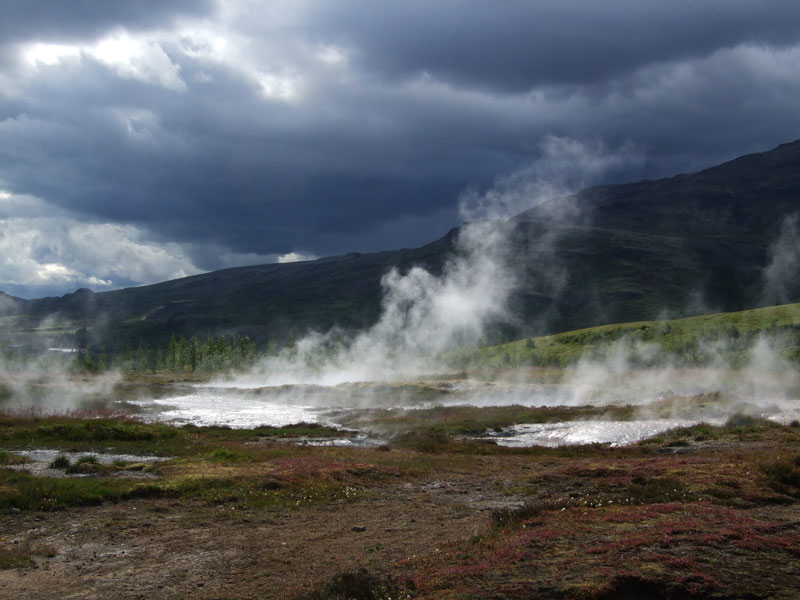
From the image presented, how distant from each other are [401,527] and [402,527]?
0.12ft

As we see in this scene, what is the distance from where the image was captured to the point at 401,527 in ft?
66.6

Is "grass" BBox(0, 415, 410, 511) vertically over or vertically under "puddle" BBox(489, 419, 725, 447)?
over

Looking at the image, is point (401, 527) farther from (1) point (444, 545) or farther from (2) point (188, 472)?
(2) point (188, 472)

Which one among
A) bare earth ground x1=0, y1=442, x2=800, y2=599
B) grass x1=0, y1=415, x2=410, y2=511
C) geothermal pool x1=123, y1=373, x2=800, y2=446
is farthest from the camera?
geothermal pool x1=123, y1=373, x2=800, y2=446

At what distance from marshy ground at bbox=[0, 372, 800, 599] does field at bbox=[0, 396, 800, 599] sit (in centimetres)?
7

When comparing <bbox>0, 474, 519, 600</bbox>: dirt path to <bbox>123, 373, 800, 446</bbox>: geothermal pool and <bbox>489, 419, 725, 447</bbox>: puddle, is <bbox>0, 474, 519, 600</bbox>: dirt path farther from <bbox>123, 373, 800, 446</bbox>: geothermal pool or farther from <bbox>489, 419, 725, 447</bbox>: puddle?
<bbox>123, 373, 800, 446</bbox>: geothermal pool

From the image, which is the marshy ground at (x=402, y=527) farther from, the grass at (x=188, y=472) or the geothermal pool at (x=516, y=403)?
the geothermal pool at (x=516, y=403)

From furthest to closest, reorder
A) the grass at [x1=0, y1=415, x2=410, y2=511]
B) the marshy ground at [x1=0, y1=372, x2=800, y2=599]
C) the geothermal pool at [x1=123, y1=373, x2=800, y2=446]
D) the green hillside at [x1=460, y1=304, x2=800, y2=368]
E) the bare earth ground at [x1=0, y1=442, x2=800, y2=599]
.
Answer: the green hillside at [x1=460, y1=304, x2=800, y2=368] → the geothermal pool at [x1=123, y1=373, x2=800, y2=446] → the grass at [x1=0, y1=415, x2=410, y2=511] → the marshy ground at [x1=0, y1=372, x2=800, y2=599] → the bare earth ground at [x1=0, y1=442, x2=800, y2=599]

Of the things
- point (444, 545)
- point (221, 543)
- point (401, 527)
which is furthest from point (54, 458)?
point (444, 545)

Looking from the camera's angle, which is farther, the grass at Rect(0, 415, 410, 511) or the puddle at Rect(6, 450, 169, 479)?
the puddle at Rect(6, 450, 169, 479)

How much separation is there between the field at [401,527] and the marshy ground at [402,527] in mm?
70

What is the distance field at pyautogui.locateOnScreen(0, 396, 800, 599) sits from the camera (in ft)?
45.0

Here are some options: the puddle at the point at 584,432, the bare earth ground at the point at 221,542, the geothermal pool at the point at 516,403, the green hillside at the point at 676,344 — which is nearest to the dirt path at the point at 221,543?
the bare earth ground at the point at 221,542

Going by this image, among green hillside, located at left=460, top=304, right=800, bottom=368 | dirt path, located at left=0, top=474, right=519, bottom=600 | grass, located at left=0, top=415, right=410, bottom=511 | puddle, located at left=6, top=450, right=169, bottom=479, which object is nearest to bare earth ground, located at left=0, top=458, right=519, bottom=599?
dirt path, located at left=0, top=474, right=519, bottom=600
